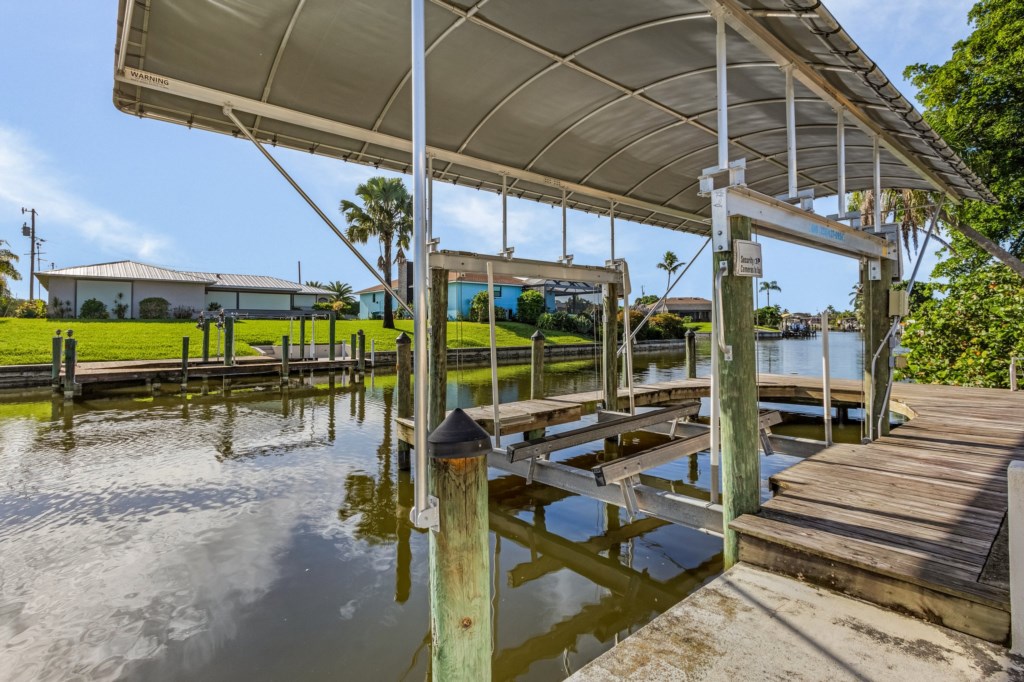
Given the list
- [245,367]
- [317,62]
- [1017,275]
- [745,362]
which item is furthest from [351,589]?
[245,367]

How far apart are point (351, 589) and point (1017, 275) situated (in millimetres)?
14329

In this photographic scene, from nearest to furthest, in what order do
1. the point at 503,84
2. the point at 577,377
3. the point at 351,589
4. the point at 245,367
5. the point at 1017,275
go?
the point at 351,589, the point at 503,84, the point at 1017,275, the point at 245,367, the point at 577,377

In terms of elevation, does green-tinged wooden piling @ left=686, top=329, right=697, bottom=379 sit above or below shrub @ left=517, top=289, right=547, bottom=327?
below

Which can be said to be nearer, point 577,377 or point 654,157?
point 654,157

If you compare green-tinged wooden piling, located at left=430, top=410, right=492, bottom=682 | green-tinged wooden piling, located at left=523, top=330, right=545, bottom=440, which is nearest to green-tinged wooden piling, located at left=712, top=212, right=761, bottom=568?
green-tinged wooden piling, located at left=430, top=410, right=492, bottom=682

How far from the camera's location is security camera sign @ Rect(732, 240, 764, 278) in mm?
3211

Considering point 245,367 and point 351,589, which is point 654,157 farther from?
point 245,367

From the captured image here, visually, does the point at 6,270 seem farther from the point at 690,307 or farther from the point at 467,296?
the point at 690,307

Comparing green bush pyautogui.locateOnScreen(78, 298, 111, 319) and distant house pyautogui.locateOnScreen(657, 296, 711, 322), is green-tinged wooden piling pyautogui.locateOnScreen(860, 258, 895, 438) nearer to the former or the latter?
green bush pyautogui.locateOnScreen(78, 298, 111, 319)

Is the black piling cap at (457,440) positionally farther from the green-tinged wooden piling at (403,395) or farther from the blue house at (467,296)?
the blue house at (467,296)

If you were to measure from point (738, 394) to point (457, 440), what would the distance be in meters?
2.11

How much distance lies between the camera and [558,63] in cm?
443

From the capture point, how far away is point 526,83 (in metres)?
4.76

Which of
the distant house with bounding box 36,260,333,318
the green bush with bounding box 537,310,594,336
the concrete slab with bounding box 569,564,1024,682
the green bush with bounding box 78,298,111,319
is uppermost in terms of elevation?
the distant house with bounding box 36,260,333,318
